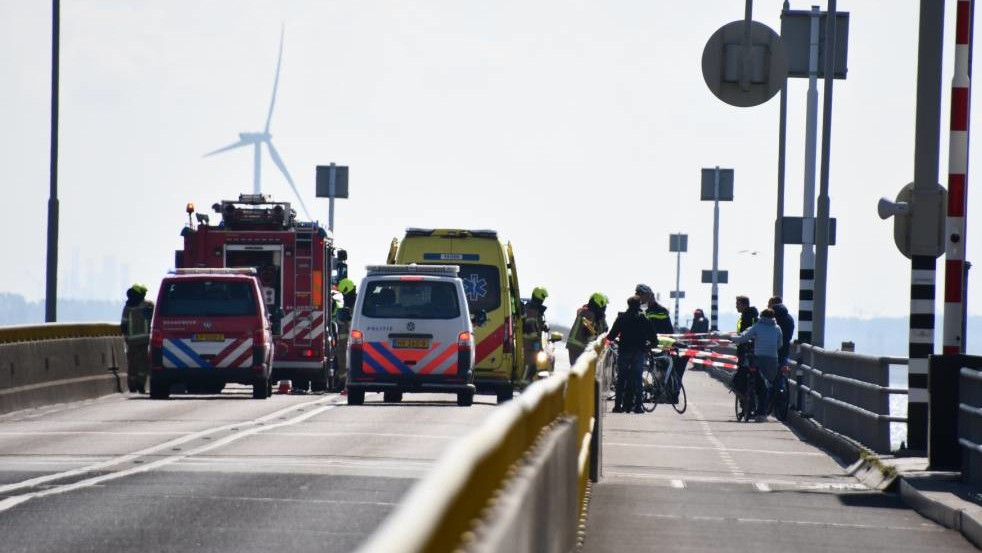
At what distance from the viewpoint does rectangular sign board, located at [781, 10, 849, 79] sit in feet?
102

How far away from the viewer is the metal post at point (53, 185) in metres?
32.6

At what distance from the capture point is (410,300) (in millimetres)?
26219

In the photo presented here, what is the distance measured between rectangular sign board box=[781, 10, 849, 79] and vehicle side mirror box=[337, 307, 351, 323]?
8.38 meters

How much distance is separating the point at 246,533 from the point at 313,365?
65.1 ft

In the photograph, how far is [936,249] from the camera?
17500 millimetres

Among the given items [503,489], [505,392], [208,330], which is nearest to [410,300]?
[505,392]

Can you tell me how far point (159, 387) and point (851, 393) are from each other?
38.4 ft

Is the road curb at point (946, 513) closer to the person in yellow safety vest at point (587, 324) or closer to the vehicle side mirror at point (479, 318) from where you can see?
the vehicle side mirror at point (479, 318)

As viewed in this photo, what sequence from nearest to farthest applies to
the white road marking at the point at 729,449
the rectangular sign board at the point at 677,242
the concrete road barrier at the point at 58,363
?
the white road marking at the point at 729,449 → the concrete road barrier at the point at 58,363 → the rectangular sign board at the point at 677,242

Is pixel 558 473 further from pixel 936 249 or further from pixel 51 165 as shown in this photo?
pixel 51 165

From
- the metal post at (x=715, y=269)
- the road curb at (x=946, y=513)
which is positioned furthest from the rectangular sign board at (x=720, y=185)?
the road curb at (x=946, y=513)

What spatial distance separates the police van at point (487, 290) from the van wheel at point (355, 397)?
174 centimetres

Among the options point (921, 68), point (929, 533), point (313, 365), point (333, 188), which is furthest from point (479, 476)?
point (333, 188)

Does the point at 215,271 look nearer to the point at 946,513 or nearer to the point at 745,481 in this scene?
the point at 745,481
